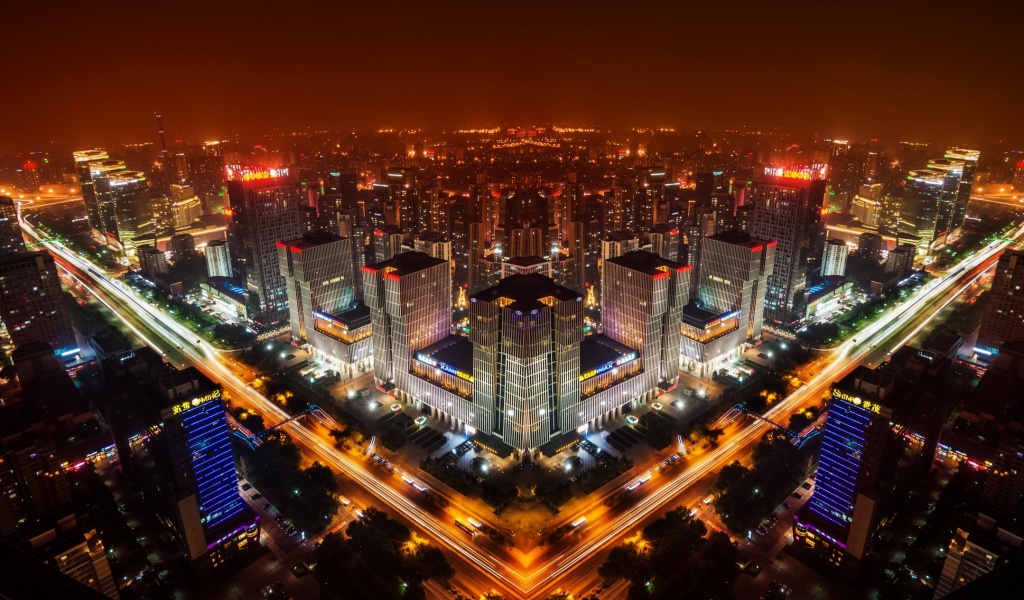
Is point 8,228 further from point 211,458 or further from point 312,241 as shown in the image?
point 211,458

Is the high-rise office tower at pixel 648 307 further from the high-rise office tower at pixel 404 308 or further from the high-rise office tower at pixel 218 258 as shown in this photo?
the high-rise office tower at pixel 218 258

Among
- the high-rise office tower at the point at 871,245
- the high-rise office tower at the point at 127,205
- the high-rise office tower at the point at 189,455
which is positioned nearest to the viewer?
the high-rise office tower at the point at 189,455

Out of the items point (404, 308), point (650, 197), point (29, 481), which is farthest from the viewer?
point (650, 197)

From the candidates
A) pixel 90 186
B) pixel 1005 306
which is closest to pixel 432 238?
pixel 1005 306

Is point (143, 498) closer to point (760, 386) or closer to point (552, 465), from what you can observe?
point (552, 465)

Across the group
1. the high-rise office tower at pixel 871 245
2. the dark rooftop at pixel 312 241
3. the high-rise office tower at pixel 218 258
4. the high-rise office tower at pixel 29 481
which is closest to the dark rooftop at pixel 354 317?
the dark rooftop at pixel 312 241

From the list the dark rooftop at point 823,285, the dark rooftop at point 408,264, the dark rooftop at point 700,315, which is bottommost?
the dark rooftop at point 823,285
